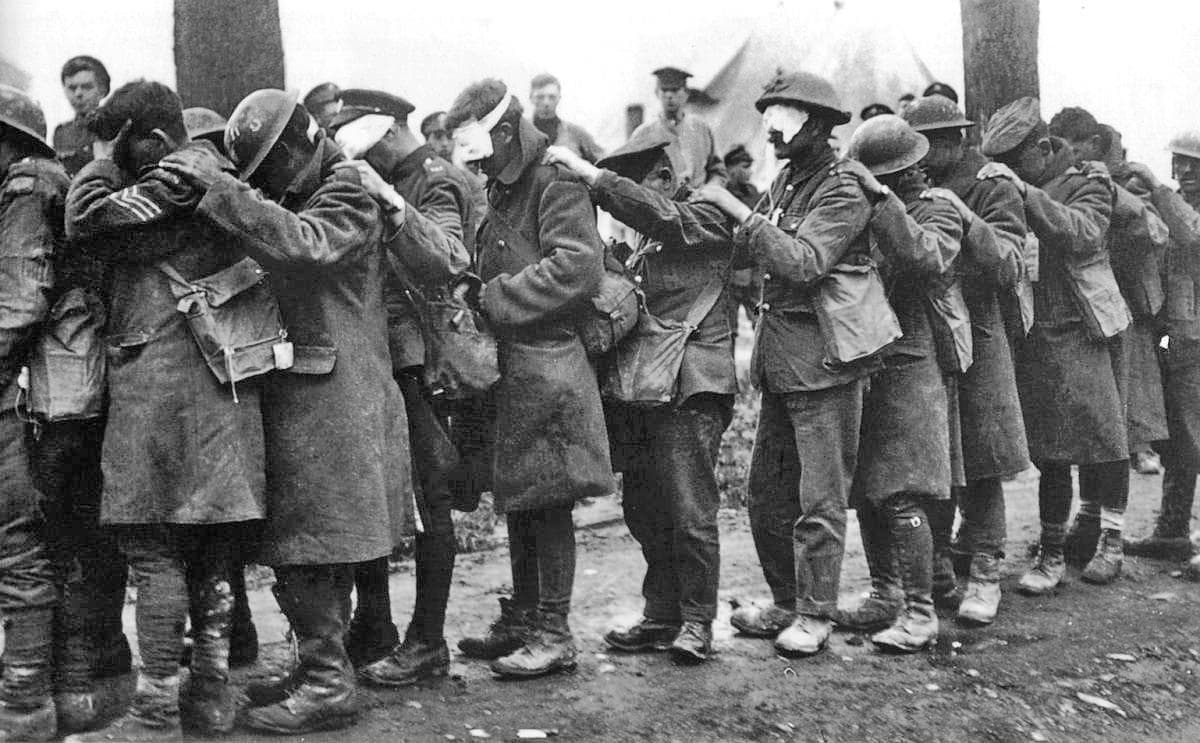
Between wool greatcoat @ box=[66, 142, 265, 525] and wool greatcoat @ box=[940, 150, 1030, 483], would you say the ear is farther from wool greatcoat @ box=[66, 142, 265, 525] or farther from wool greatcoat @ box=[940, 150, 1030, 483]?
wool greatcoat @ box=[940, 150, 1030, 483]

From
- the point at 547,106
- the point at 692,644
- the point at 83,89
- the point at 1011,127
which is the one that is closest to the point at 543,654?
the point at 692,644

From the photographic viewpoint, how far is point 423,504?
471cm

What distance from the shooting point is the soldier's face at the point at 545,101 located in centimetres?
916

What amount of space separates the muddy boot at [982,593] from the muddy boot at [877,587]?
33 cm

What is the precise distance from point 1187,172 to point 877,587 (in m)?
3.25

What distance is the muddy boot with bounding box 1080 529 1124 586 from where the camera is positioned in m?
6.34

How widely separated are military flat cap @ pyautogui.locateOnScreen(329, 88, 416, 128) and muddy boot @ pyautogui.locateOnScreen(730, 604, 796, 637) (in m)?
2.64

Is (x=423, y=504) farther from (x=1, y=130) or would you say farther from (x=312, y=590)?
(x=1, y=130)

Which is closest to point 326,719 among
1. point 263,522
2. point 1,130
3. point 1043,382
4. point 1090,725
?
point 263,522

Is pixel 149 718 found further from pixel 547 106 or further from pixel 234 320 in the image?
pixel 547 106

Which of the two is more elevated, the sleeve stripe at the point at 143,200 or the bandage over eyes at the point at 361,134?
the bandage over eyes at the point at 361,134

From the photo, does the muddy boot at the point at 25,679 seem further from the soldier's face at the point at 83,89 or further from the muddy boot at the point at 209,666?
the soldier's face at the point at 83,89

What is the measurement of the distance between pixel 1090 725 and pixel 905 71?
11584 millimetres

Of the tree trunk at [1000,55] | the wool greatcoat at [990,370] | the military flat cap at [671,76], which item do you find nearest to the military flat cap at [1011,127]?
the wool greatcoat at [990,370]
